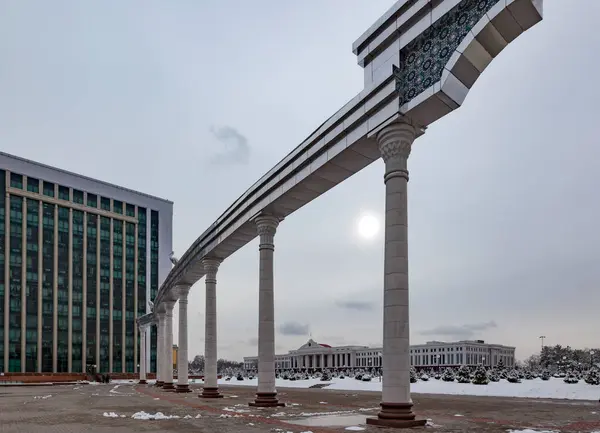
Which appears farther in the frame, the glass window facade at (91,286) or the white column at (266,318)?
the glass window facade at (91,286)

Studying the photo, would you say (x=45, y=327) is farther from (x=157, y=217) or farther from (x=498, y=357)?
(x=498, y=357)

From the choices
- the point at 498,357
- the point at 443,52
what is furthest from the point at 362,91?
the point at 498,357

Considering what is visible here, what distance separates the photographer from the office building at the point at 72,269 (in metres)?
97.4

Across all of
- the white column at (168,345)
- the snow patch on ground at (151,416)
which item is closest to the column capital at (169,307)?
the white column at (168,345)

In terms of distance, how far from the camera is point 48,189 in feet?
345

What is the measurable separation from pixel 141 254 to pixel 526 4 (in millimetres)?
112898

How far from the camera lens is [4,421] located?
21750mm

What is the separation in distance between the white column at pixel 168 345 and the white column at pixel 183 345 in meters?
7.17

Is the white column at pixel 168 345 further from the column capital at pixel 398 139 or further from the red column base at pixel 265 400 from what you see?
the column capital at pixel 398 139

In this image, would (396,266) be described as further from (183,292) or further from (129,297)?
(129,297)

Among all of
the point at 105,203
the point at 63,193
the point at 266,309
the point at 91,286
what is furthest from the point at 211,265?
the point at 105,203

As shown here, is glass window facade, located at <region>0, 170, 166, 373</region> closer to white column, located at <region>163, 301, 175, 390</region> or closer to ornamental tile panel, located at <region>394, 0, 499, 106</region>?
white column, located at <region>163, 301, 175, 390</region>

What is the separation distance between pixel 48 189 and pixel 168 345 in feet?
214

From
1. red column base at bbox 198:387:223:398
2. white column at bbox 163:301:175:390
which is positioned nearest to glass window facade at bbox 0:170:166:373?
white column at bbox 163:301:175:390
